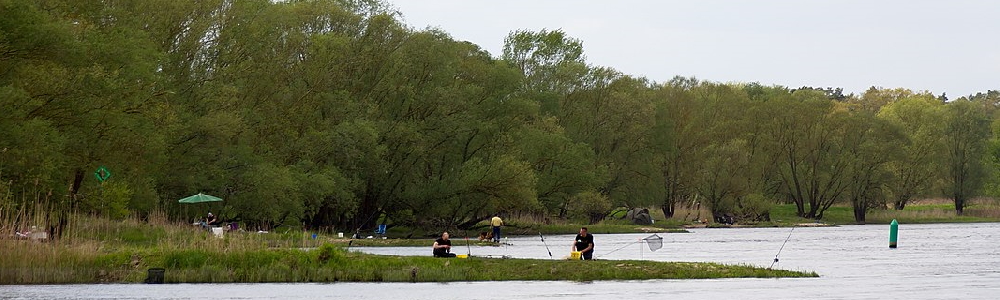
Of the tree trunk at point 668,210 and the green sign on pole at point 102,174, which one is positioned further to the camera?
the tree trunk at point 668,210

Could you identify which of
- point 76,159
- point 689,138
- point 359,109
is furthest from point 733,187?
point 76,159

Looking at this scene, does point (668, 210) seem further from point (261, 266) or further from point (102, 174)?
point (261, 266)

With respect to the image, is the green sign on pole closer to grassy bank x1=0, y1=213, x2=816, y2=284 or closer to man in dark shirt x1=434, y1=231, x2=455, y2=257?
grassy bank x1=0, y1=213, x2=816, y2=284

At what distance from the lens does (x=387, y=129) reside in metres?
88.1

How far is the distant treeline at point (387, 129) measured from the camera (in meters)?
53.1

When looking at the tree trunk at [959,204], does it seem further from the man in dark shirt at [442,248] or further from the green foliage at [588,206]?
the man in dark shirt at [442,248]

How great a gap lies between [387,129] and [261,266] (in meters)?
46.4

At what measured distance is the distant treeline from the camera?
53.1m

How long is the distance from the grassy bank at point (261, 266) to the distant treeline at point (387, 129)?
324 cm

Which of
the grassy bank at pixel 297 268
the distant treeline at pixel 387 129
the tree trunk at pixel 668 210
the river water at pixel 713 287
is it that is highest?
the distant treeline at pixel 387 129

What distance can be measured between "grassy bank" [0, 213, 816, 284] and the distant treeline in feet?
10.6

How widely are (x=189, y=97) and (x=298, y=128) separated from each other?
33.1ft

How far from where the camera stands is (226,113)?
74750mm

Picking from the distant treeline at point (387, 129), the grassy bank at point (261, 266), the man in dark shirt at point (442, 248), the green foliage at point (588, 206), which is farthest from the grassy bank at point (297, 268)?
the green foliage at point (588, 206)
